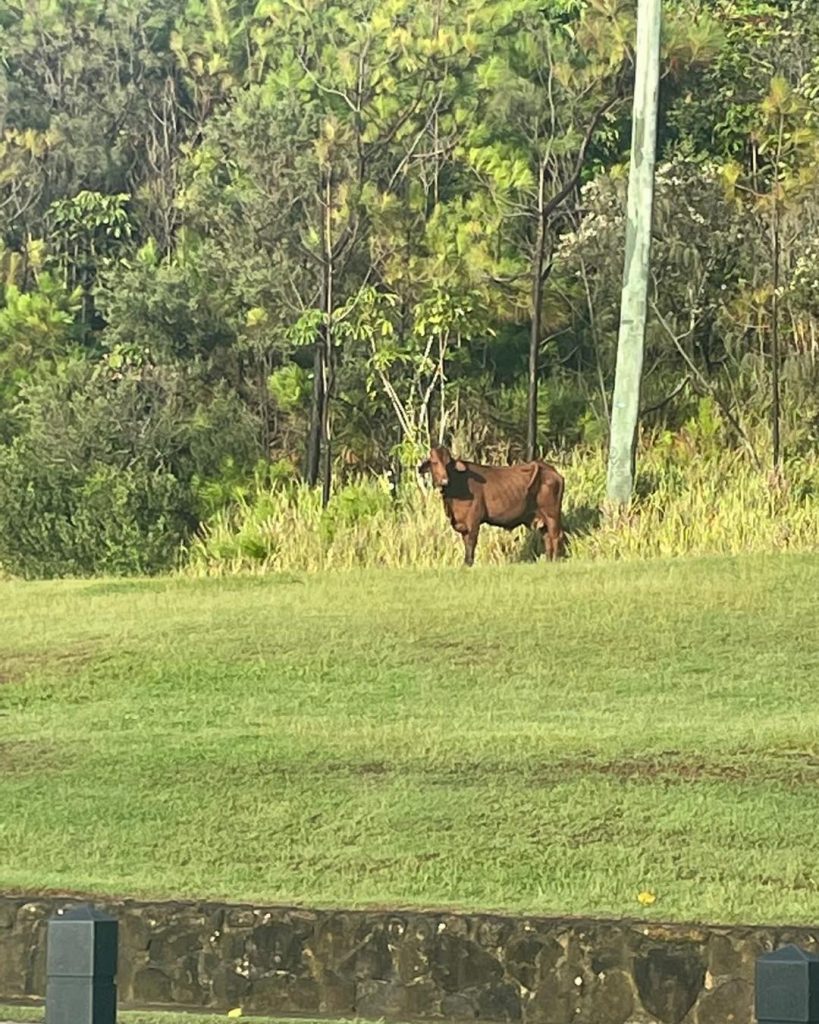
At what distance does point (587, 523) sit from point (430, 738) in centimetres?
824

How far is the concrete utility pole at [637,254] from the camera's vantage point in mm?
26328

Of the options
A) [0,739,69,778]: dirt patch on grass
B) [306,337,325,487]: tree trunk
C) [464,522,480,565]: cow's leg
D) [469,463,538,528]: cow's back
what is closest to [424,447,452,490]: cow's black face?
[469,463,538,528]: cow's back

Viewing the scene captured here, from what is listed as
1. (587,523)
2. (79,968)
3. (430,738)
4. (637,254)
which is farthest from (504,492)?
(79,968)

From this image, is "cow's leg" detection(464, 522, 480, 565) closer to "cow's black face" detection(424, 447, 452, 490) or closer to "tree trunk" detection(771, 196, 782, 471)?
"cow's black face" detection(424, 447, 452, 490)

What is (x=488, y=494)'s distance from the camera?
79.8ft

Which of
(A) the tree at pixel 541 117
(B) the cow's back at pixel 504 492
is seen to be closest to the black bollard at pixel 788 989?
(B) the cow's back at pixel 504 492

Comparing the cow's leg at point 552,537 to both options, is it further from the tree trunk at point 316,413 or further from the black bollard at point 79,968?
the black bollard at point 79,968

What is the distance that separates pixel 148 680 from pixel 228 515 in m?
8.52

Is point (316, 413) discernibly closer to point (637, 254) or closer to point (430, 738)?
point (637, 254)

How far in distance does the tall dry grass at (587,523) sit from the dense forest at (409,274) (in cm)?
87

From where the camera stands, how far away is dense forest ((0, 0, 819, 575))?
29.7 metres

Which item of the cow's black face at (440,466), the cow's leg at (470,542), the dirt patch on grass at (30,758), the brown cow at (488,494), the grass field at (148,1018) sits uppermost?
the cow's black face at (440,466)

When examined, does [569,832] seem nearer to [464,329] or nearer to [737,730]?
[737,730]

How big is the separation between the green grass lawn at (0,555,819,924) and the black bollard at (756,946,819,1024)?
682 cm
